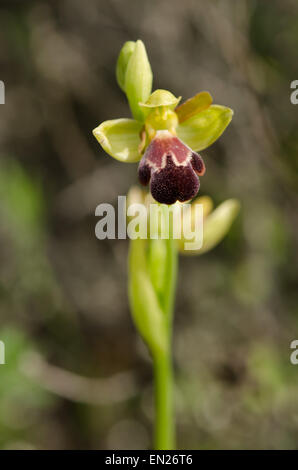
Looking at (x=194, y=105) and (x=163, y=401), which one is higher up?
(x=194, y=105)

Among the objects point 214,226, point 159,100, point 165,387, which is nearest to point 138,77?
point 159,100

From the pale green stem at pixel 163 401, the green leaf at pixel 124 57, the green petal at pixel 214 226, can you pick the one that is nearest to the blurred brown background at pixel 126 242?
the pale green stem at pixel 163 401

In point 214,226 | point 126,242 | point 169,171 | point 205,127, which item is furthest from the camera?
Result: point 126,242

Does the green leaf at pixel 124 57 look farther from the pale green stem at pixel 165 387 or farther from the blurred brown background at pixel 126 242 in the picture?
the blurred brown background at pixel 126 242

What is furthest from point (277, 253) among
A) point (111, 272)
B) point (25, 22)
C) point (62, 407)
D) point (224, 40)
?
point (25, 22)

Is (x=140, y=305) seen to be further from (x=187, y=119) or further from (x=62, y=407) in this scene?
(x=62, y=407)

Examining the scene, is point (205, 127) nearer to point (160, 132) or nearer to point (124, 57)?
point (160, 132)
